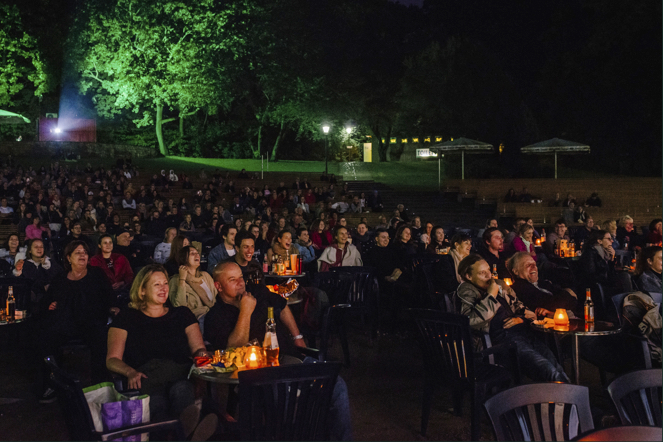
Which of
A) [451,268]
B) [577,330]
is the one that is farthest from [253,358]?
[451,268]

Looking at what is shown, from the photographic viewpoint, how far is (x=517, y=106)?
117ft

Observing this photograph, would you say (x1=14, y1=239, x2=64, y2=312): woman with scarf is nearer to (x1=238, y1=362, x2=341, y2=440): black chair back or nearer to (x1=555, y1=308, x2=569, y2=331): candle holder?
(x1=238, y1=362, x2=341, y2=440): black chair back

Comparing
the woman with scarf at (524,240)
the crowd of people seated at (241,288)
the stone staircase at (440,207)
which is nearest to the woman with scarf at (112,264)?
the crowd of people seated at (241,288)

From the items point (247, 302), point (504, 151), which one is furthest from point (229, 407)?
point (504, 151)

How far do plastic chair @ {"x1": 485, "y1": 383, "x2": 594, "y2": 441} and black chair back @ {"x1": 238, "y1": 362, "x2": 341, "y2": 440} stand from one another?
2.69ft

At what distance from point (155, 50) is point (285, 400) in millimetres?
33756

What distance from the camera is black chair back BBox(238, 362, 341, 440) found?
3.28 m

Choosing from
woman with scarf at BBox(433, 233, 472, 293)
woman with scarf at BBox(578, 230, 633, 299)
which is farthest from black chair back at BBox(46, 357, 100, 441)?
woman with scarf at BBox(578, 230, 633, 299)

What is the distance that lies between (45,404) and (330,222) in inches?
440

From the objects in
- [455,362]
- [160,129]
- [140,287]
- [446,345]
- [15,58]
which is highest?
[15,58]

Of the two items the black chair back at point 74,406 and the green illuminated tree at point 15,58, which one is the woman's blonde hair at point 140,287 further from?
the green illuminated tree at point 15,58

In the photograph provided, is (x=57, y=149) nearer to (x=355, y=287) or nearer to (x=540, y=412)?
(x=355, y=287)

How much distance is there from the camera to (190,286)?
19.9ft

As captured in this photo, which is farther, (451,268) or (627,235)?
(627,235)
